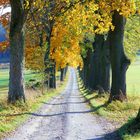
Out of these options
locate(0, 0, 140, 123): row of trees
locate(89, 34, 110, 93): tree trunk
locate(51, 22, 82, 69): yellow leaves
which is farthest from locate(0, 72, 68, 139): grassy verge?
locate(51, 22, 82, 69): yellow leaves

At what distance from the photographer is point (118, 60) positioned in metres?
28.2

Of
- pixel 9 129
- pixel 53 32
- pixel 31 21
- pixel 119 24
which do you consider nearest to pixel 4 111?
pixel 9 129

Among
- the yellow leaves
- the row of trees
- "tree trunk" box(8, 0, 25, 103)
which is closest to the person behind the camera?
the row of trees

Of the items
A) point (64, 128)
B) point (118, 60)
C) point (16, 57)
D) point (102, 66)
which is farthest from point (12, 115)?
Answer: point (102, 66)

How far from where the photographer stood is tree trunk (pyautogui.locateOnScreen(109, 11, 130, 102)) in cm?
2758

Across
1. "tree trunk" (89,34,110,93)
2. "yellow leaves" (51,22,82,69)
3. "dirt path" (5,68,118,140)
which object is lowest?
"dirt path" (5,68,118,140)

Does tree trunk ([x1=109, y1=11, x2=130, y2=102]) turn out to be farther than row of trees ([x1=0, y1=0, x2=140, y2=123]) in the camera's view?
Yes

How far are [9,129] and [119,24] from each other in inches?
503

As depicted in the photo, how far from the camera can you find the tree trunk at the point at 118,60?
27.6 meters

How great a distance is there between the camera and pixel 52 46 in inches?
2190

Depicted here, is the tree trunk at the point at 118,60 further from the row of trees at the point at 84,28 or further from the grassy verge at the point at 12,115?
the grassy verge at the point at 12,115

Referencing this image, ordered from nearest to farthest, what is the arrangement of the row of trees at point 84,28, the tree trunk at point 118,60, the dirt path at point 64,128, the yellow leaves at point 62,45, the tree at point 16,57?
the dirt path at point 64,128 → the row of trees at point 84,28 → the tree at point 16,57 → the tree trunk at point 118,60 → the yellow leaves at point 62,45

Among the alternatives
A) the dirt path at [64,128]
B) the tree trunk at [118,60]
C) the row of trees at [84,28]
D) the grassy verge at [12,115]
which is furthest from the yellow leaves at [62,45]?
the dirt path at [64,128]

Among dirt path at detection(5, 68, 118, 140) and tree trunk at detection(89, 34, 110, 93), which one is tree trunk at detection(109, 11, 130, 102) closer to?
dirt path at detection(5, 68, 118, 140)
